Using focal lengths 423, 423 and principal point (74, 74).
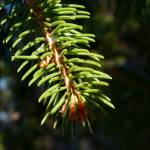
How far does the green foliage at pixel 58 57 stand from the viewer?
68 centimetres

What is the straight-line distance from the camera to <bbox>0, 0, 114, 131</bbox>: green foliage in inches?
26.7

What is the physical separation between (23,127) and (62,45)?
2386 mm

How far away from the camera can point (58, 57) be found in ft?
2.38

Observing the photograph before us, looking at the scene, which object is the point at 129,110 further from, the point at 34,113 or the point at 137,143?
the point at 34,113

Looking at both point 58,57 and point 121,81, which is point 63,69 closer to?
point 58,57

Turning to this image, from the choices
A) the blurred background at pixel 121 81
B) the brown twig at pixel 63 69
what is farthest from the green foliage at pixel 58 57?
the blurred background at pixel 121 81

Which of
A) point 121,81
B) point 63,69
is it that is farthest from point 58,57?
point 121,81

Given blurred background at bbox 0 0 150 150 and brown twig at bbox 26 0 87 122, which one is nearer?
brown twig at bbox 26 0 87 122

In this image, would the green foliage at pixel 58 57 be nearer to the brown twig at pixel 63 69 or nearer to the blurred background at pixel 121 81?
the brown twig at pixel 63 69

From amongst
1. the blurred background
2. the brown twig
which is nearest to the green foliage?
the brown twig

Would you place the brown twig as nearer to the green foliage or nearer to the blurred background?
the green foliage

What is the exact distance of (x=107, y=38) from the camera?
2.10m

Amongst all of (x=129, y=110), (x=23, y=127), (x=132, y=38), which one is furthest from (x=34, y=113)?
(x=129, y=110)

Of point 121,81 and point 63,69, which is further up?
point 63,69
